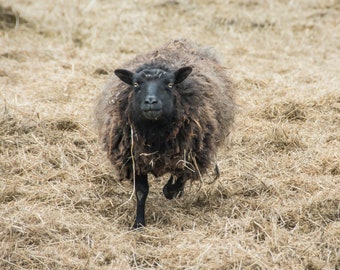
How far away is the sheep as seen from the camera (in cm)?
519

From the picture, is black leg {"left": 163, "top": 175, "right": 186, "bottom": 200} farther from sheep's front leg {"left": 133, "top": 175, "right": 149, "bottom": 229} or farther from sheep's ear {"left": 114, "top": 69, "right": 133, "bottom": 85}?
sheep's ear {"left": 114, "top": 69, "right": 133, "bottom": 85}

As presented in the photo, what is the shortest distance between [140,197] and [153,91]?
1.01m

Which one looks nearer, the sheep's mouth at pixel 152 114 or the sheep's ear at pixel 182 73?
the sheep's mouth at pixel 152 114

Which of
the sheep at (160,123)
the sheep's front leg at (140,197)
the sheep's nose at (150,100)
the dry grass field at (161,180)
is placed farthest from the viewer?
the sheep's front leg at (140,197)

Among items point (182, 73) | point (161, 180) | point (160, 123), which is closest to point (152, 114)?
point (160, 123)

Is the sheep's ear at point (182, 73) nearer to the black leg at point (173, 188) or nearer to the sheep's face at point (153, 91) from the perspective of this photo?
the sheep's face at point (153, 91)

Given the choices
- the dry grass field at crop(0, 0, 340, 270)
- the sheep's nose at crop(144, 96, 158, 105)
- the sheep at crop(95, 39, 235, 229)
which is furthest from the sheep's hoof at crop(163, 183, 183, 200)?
the sheep's nose at crop(144, 96, 158, 105)

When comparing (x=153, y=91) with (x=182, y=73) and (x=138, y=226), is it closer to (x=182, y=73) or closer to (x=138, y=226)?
(x=182, y=73)

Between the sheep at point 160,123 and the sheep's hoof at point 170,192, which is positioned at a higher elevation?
the sheep at point 160,123

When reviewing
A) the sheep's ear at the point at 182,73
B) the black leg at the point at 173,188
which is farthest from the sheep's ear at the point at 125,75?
the black leg at the point at 173,188

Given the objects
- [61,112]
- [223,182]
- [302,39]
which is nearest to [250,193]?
[223,182]

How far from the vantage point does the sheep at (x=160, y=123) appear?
17.0 ft

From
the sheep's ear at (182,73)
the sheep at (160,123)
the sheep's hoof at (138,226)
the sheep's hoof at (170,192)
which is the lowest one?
the sheep's hoof at (138,226)

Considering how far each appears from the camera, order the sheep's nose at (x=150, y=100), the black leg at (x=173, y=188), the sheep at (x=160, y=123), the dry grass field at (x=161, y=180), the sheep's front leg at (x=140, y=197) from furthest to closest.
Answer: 1. the black leg at (x=173, y=188)
2. the sheep's front leg at (x=140, y=197)
3. the sheep at (x=160, y=123)
4. the sheep's nose at (x=150, y=100)
5. the dry grass field at (x=161, y=180)
